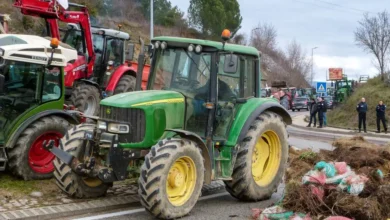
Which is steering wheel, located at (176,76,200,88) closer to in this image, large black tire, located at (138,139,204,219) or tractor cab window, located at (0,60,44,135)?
large black tire, located at (138,139,204,219)

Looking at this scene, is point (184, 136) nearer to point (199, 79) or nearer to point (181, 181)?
point (181, 181)

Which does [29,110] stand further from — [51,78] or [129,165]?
[129,165]

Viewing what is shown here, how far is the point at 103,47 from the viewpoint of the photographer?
15.5 metres

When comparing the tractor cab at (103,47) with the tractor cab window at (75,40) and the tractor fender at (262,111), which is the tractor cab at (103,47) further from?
the tractor fender at (262,111)

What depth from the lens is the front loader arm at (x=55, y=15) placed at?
43.5ft

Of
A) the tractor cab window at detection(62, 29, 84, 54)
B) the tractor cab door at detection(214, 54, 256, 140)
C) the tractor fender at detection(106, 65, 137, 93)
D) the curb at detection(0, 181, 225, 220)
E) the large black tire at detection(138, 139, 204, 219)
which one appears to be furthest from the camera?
the tractor fender at detection(106, 65, 137, 93)

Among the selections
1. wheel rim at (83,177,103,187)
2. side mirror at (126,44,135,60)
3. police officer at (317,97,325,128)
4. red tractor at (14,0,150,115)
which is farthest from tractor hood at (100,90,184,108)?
police officer at (317,97,325,128)

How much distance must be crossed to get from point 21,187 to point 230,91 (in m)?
3.76

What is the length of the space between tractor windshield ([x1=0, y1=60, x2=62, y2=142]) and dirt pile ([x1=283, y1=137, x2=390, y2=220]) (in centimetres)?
468

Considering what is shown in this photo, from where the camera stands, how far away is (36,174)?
378 inches

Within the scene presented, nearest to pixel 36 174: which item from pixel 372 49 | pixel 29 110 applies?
pixel 29 110

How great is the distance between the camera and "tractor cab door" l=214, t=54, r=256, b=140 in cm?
845

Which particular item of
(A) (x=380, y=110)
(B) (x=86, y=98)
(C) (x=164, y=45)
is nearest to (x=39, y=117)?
(C) (x=164, y=45)

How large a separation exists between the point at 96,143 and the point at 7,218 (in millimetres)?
1546
